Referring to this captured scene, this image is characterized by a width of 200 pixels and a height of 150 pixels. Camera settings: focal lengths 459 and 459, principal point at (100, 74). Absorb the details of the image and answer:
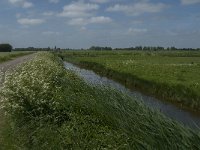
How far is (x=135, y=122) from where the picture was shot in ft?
33.7

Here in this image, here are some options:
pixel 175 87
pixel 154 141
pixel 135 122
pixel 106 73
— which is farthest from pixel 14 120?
pixel 106 73

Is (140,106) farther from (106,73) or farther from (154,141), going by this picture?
(106,73)

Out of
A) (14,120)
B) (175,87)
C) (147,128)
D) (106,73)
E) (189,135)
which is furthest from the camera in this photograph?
(106,73)

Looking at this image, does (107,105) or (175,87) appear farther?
(175,87)

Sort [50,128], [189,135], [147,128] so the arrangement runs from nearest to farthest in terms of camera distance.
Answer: [189,135], [147,128], [50,128]

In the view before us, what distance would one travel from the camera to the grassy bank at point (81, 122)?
30.3 ft

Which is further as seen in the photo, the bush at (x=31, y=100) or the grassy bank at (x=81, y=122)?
the bush at (x=31, y=100)

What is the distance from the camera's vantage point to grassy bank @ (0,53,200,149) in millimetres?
9250

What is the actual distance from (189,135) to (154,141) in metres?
0.69

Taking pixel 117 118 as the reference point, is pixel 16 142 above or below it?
below

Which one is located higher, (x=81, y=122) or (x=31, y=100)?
(x=31, y=100)

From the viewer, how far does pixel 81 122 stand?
11445 millimetres

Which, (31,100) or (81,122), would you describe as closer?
(81,122)

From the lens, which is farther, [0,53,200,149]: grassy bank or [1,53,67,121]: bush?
[1,53,67,121]: bush
